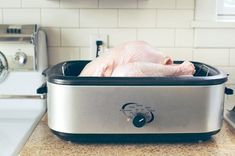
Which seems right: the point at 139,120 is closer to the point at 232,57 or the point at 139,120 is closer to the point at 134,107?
the point at 134,107

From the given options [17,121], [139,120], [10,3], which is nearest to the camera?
[139,120]

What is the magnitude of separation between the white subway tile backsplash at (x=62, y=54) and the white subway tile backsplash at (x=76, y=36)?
0.07 ft

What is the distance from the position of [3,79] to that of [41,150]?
46cm

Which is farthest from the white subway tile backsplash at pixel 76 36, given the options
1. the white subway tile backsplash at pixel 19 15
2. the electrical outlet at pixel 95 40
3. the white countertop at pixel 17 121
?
the white countertop at pixel 17 121

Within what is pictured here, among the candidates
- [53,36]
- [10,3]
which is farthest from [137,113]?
[10,3]

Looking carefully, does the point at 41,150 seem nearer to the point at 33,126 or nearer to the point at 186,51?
the point at 33,126

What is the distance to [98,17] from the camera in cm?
137

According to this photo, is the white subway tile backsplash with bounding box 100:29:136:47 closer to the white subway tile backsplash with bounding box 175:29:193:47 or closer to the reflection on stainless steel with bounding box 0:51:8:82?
the white subway tile backsplash with bounding box 175:29:193:47

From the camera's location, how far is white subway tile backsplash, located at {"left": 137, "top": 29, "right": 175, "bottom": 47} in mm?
1377

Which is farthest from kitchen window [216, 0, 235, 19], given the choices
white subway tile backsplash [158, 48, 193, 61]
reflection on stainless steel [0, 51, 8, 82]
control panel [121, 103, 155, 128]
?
reflection on stainless steel [0, 51, 8, 82]

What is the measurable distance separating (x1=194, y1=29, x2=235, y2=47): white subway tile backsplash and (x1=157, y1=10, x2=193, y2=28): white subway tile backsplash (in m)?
0.05

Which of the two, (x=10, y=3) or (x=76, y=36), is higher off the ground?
(x=10, y=3)

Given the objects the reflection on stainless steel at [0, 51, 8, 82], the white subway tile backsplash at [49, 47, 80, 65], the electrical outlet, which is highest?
the electrical outlet

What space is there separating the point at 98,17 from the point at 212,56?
1.39 ft
